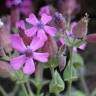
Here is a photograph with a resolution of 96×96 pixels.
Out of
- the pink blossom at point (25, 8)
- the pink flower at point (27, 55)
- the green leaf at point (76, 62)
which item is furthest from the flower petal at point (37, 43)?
the pink blossom at point (25, 8)

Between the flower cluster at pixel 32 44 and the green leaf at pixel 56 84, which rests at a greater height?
the flower cluster at pixel 32 44

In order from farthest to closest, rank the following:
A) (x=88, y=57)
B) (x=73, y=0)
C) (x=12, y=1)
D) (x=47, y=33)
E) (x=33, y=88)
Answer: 1. (x=88, y=57)
2. (x=33, y=88)
3. (x=12, y=1)
4. (x=73, y=0)
5. (x=47, y=33)

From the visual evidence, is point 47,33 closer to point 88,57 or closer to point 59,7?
point 59,7

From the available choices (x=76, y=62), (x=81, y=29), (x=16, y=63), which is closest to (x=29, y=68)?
(x=16, y=63)

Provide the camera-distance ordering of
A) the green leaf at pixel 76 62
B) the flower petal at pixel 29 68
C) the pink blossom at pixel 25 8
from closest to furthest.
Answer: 1. the flower petal at pixel 29 68
2. the green leaf at pixel 76 62
3. the pink blossom at pixel 25 8

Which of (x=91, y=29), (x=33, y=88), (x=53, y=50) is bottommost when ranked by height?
(x=33, y=88)

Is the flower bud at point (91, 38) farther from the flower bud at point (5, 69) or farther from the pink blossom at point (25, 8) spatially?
the pink blossom at point (25, 8)

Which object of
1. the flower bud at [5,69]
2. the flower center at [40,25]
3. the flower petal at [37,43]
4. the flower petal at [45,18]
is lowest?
the flower bud at [5,69]

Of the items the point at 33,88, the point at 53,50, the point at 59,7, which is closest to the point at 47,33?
the point at 53,50

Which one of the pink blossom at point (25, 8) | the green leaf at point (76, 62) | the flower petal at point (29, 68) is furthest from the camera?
the pink blossom at point (25, 8)
